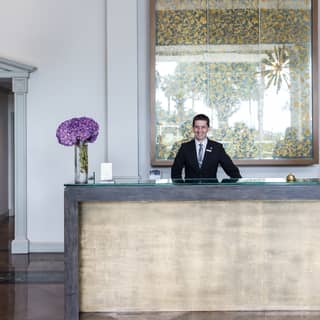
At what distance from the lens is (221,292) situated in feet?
11.4

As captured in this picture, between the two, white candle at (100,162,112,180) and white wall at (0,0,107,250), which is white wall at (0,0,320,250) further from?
white candle at (100,162,112,180)

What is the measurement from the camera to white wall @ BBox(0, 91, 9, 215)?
30.7 ft

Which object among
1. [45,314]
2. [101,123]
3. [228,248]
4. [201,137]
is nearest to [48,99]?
[101,123]

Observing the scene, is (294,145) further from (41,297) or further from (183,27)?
(41,297)

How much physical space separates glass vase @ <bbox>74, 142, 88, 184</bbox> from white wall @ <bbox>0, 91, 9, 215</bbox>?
637 centimetres

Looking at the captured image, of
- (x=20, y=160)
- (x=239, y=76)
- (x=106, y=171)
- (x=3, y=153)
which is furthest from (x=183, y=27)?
(x=3, y=153)

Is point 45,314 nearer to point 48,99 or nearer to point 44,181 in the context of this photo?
point 44,181

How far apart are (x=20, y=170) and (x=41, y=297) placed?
2.47m

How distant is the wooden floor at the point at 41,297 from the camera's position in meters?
3.43

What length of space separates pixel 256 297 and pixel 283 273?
0.28m

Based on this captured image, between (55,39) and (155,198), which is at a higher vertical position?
(55,39)

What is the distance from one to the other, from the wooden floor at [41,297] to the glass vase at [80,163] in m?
1.04

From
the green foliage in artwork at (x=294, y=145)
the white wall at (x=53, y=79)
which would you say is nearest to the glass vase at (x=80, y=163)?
the white wall at (x=53, y=79)

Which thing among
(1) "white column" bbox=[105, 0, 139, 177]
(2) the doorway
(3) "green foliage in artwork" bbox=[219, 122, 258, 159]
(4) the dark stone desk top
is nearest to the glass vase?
(4) the dark stone desk top
